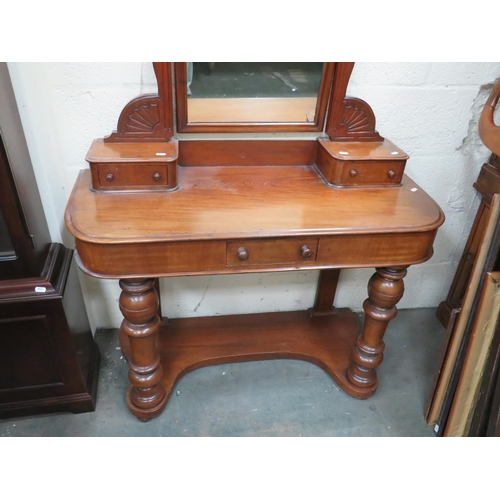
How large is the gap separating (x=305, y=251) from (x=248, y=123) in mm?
550

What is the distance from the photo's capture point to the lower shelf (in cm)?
175

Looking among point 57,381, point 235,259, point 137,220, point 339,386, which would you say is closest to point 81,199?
point 137,220

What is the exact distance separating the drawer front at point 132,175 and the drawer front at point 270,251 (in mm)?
336

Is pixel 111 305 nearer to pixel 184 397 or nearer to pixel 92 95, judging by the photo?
pixel 184 397

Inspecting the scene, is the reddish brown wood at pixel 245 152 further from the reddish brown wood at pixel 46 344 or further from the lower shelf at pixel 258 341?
the lower shelf at pixel 258 341

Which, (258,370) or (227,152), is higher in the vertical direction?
(227,152)

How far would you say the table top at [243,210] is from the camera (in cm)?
116

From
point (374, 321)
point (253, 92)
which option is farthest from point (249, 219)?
point (374, 321)

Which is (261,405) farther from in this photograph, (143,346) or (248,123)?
(248,123)

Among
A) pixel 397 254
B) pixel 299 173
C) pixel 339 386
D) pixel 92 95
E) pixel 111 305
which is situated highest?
pixel 92 95

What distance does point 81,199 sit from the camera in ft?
4.20

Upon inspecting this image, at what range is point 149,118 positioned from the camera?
4.58ft

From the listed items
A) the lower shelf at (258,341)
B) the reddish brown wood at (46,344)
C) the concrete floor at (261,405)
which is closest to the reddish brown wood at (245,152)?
the reddish brown wood at (46,344)

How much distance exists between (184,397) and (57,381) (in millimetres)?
479
